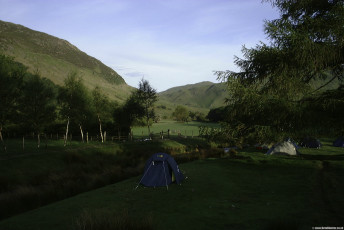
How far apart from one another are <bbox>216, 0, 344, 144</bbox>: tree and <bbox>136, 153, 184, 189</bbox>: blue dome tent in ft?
14.4

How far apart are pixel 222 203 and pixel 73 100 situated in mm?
→ 27713

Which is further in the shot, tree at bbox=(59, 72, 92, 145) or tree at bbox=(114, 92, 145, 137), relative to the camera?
tree at bbox=(114, 92, 145, 137)

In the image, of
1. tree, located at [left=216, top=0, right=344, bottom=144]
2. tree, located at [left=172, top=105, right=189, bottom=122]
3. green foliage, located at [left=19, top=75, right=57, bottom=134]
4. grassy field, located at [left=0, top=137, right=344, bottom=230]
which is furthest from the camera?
tree, located at [left=172, top=105, right=189, bottom=122]

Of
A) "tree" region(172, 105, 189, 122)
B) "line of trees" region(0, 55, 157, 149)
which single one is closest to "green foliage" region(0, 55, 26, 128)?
"line of trees" region(0, 55, 157, 149)

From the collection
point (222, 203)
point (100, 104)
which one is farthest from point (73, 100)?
point (222, 203)

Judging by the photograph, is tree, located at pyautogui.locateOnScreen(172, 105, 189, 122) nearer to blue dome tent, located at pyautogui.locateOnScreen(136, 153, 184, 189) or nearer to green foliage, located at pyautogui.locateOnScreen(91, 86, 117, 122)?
green foliage, located at pyautogui.locateOnScreen(91, 86, 117, 122)

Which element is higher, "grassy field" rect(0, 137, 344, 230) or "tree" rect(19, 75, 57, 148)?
"tree" rect(19, 75, 57, 148)

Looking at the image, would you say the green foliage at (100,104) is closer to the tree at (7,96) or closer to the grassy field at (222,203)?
the tree at (7,96)

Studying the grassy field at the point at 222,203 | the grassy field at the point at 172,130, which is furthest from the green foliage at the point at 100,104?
the grassy field at the point at 222,203

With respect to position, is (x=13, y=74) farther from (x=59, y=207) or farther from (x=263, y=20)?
(x=263, y=20)

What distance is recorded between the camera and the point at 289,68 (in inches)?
410

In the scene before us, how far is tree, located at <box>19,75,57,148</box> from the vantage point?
26.7 meters

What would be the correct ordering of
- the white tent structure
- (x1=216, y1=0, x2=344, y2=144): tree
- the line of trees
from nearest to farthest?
(x1=216, y1=0, x2=344, y2=144): tree < the white tent structure < the line of trees

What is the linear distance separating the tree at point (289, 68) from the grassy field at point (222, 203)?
3.12 m
